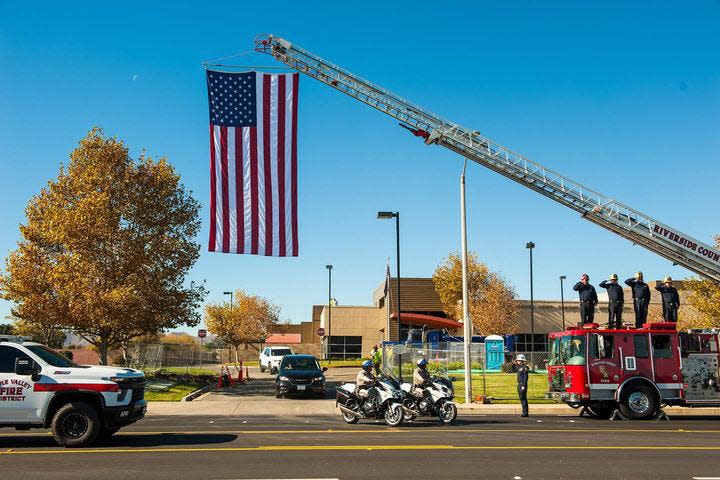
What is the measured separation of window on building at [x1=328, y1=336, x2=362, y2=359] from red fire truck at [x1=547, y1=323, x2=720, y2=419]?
47381 mm

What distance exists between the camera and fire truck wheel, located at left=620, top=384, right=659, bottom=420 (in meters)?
18.8

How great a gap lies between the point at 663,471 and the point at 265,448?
6.90 meters

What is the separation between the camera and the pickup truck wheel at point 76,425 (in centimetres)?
1263

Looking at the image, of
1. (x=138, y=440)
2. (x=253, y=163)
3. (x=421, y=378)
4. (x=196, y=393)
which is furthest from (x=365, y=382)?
(x=196, y=393)

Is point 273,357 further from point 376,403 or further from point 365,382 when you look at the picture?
point 376,403

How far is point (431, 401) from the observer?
1755 centimetres

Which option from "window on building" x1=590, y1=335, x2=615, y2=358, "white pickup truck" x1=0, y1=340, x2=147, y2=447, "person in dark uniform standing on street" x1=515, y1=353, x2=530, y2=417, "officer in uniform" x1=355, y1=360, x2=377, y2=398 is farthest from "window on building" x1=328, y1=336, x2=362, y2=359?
"white pickup truck" x1=0, y1=340, x2=147, y2=447

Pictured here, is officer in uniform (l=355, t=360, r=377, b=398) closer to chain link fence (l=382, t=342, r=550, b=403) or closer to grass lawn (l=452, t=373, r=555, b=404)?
chain link fence (l=382, t=342, r=550, b=403)

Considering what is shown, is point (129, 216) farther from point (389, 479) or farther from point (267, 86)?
point (389, 479)

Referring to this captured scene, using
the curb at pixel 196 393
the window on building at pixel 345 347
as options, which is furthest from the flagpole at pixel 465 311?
the window on building at pixel 345 347

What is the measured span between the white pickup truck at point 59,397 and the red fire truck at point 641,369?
12408 millimetres

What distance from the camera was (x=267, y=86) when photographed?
22.7 metres

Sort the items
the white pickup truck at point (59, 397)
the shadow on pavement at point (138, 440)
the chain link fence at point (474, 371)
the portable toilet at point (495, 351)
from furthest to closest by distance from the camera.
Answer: the portable toilet at point (495, 351)
the chain link fence at point (474, 371)
the shadow on pavement at point (138, 440)
the white pickup truck at point (59, 397)

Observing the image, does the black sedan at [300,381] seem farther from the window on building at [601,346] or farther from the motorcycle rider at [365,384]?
the window on building at [601,346]
